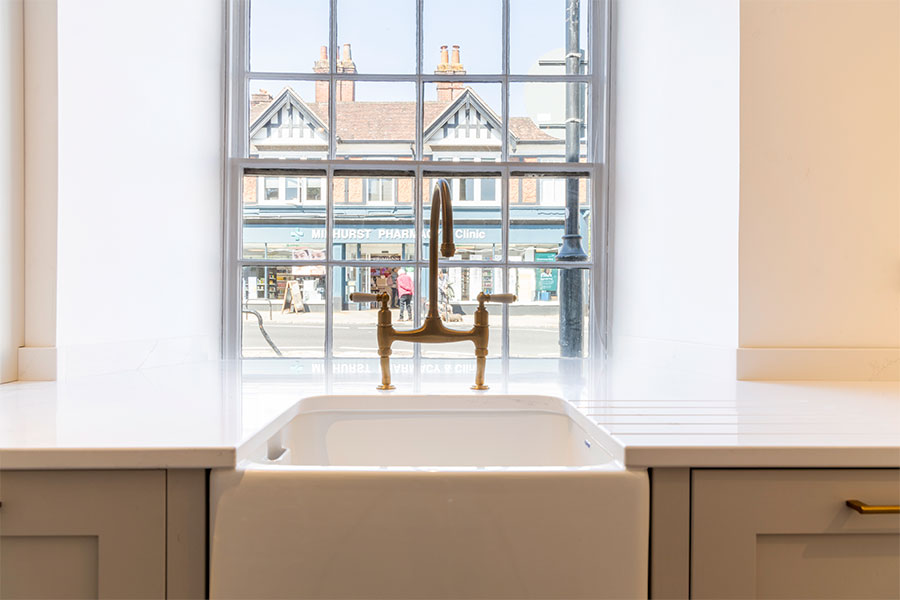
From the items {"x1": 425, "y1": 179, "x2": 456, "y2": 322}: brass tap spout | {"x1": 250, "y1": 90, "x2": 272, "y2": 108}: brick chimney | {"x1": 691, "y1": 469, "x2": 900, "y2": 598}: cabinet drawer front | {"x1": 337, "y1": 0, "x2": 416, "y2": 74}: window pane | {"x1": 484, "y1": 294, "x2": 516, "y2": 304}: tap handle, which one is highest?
{"x1": 337, "y1": 0, "x2": 416, "y2": 74}: window pane

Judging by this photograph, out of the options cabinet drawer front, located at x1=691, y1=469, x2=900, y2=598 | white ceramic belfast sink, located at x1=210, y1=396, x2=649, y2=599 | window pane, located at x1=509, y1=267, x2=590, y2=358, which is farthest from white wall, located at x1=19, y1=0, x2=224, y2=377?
cabinet drawer front, located at x1=691, y1=469, x2=900, y2=598

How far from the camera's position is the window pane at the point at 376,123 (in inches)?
75.9

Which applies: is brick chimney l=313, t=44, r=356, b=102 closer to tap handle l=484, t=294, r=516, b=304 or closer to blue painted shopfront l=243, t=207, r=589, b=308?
blue painted shopfront l=243, t=207, r=589, b=308

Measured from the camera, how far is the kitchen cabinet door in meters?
0.70

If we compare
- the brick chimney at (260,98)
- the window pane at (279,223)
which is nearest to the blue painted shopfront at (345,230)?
the window pane at (279,223)

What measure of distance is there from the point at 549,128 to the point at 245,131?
965mm

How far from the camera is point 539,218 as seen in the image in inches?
76.4

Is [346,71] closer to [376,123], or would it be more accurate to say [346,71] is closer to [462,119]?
[376,123]

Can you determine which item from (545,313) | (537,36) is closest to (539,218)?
(545,313)

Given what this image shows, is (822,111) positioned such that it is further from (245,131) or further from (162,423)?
(245,131)

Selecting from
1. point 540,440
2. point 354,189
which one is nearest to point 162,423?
point 540,440

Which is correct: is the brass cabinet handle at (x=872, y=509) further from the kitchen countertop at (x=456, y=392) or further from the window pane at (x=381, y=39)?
the window pane at (x=381, y=39)

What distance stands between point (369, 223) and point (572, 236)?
644mm

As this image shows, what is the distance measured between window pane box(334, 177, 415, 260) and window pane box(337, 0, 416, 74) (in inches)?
14.4
